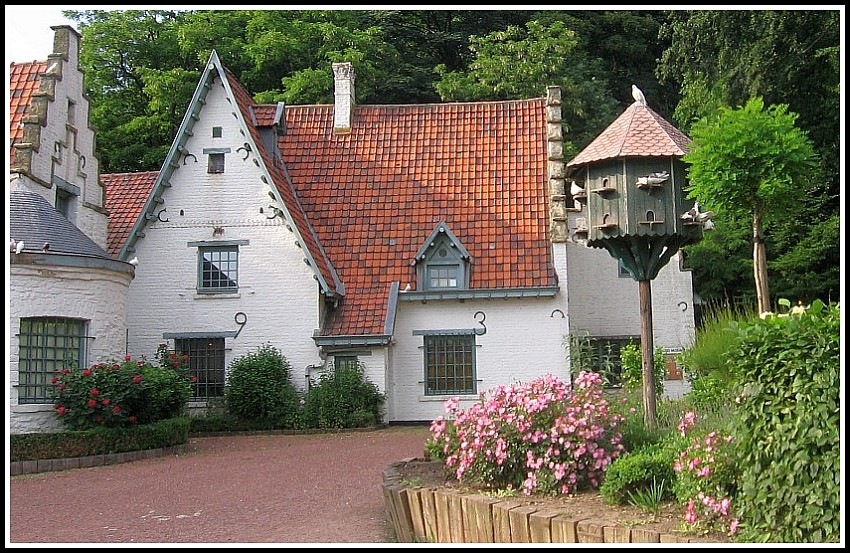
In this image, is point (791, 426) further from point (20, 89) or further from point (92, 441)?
point (20, 89)

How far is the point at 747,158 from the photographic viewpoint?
12.2 meters

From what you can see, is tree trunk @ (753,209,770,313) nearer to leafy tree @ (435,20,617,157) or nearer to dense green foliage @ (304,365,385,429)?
dense green foliage @ (304,365,385,429)

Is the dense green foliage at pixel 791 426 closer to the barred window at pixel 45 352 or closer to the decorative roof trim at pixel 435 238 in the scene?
the barred window at pixel 45 352

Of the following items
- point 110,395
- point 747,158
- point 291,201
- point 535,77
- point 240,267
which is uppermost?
point 535,77

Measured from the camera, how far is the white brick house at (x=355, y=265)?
22.3 meters

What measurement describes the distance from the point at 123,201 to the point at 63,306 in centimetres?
998

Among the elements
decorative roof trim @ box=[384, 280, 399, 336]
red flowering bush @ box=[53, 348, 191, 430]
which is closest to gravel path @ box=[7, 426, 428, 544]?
red flowering bush @ box=[53, 348, 191, 430]

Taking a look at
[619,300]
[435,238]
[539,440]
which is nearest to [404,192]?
[435,238]

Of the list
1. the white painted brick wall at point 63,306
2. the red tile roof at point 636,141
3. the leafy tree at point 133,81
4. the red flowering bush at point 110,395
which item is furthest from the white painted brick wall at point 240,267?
the red tile roof at point 636,141

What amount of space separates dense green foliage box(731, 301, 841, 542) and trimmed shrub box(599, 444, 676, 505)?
1.18 metres

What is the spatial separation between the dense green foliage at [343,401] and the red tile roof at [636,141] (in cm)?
1021

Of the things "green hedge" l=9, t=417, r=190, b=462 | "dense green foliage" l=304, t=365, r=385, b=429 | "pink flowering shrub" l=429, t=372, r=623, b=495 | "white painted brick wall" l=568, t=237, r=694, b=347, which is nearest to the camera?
"pink flowering shrub" l=429, t=372, r=623, b=495

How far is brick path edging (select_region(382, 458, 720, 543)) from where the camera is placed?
7.13 metres

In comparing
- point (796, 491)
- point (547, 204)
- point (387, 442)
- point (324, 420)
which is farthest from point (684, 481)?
point (547, 204)
